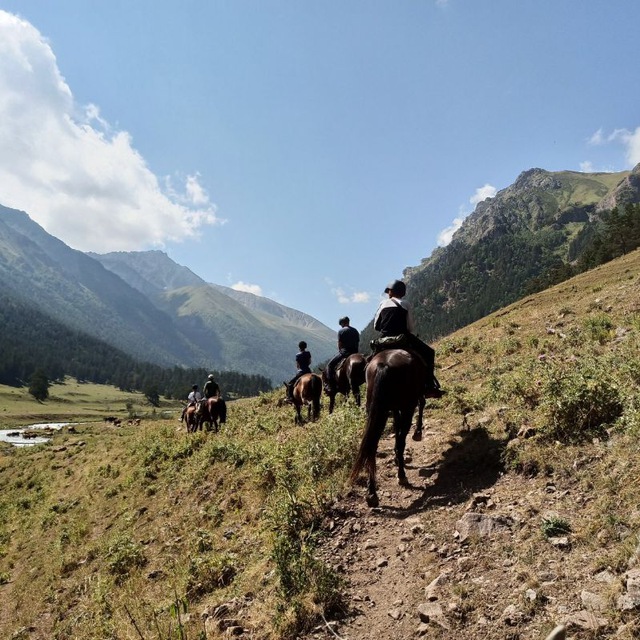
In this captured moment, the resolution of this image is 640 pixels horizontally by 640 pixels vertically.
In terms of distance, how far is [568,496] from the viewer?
6.48 m

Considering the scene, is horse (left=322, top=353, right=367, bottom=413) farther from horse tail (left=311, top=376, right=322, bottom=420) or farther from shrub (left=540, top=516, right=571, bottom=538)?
shrub (left=540, top=516, right=571, bottom=538)

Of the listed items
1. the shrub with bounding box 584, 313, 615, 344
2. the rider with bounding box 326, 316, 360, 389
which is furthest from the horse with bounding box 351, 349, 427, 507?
the shrub with bounding box 584, 313, 615, 344

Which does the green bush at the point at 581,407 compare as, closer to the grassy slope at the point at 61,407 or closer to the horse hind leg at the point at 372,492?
the horse hind leg at the point at 372,492

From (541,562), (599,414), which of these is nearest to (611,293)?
(599,414)

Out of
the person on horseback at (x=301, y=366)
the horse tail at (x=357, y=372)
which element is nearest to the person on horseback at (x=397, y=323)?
the horse tail at (x=357, y=372)

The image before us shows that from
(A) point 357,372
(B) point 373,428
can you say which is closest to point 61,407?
(A) point 357,372

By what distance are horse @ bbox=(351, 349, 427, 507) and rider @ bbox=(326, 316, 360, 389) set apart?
825cm

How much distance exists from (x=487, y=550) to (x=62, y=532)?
16.4 m

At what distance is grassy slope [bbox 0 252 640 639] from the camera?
6.27m

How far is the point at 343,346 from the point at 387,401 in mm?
9414

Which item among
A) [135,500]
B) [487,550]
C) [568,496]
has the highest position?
[568,496]

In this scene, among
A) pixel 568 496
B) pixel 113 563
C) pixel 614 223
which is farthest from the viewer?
pixel 614 223

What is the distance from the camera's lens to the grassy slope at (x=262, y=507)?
627 centimetres

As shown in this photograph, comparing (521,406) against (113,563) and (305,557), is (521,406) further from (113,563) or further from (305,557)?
(113,563)
